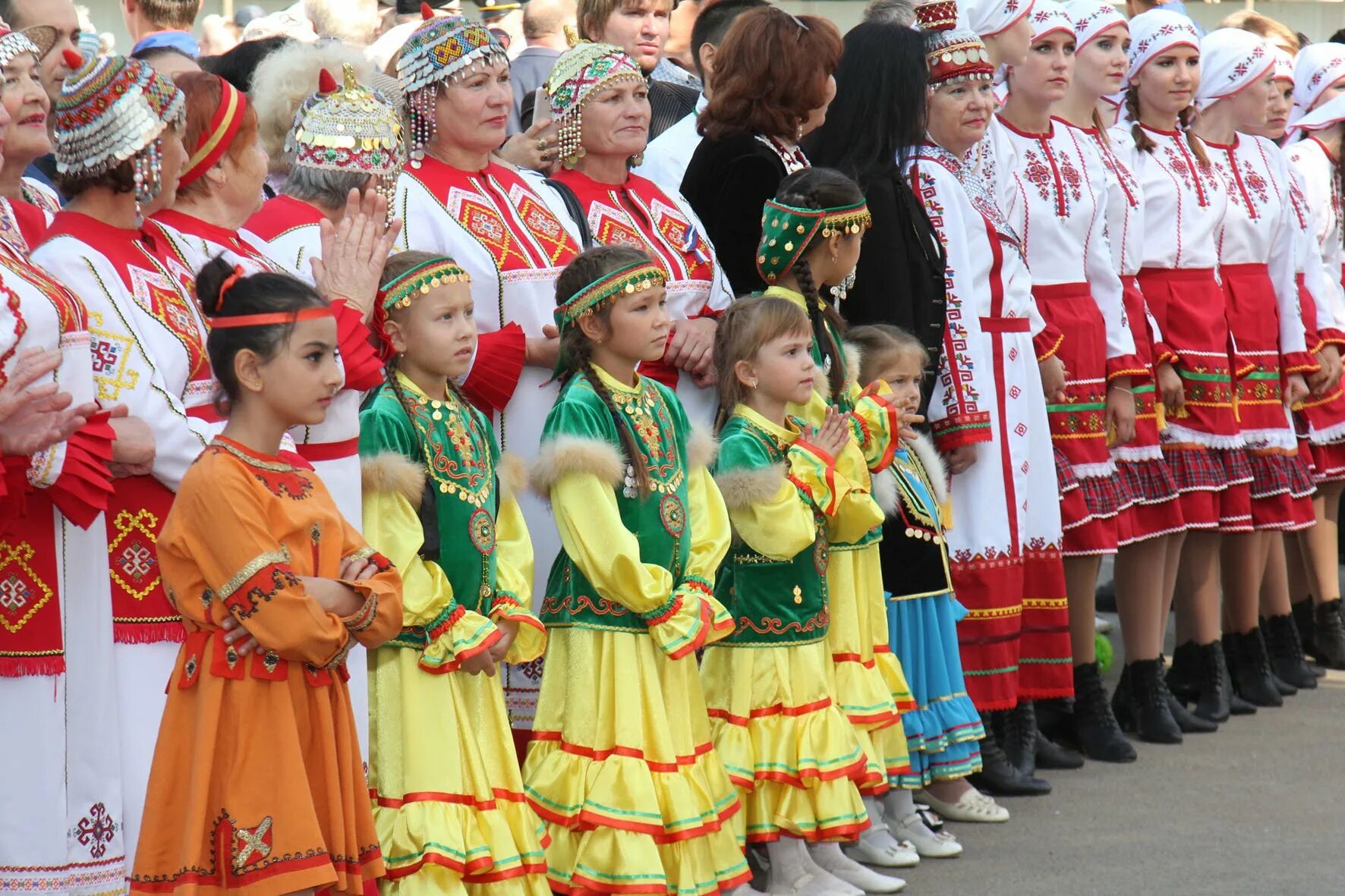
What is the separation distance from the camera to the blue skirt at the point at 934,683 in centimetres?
581

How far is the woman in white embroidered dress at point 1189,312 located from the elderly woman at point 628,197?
9.19ft

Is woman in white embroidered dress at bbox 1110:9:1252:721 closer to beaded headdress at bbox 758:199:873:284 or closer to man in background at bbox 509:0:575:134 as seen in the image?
man in background at bbox 509:0:575:134

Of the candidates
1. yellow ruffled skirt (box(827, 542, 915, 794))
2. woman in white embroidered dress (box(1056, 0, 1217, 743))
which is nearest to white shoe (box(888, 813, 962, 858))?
yellow ruffled skirt (box(827, 542, 915, 794))

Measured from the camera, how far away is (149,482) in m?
3.81

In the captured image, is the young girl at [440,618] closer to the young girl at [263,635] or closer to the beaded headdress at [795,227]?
the young girl at [263,635]

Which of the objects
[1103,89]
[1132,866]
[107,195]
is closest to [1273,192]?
[1103,89]

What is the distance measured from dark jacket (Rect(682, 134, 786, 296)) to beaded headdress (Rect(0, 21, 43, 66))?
2382 millimetres

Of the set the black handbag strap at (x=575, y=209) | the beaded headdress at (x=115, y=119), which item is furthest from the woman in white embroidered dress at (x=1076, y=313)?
the beaded headdress at (x=115, y=119)

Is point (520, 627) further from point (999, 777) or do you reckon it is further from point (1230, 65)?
point (1230, 65)

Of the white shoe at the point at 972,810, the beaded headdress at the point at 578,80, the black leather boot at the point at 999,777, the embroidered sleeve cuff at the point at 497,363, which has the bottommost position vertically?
the white shoe at the point at 972,810

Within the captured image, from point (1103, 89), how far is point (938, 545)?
7.99 ft

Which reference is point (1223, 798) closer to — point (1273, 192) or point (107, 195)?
point (1273, 192)

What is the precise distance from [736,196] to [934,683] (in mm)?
1640

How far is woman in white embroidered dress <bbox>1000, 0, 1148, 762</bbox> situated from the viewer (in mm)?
6918
